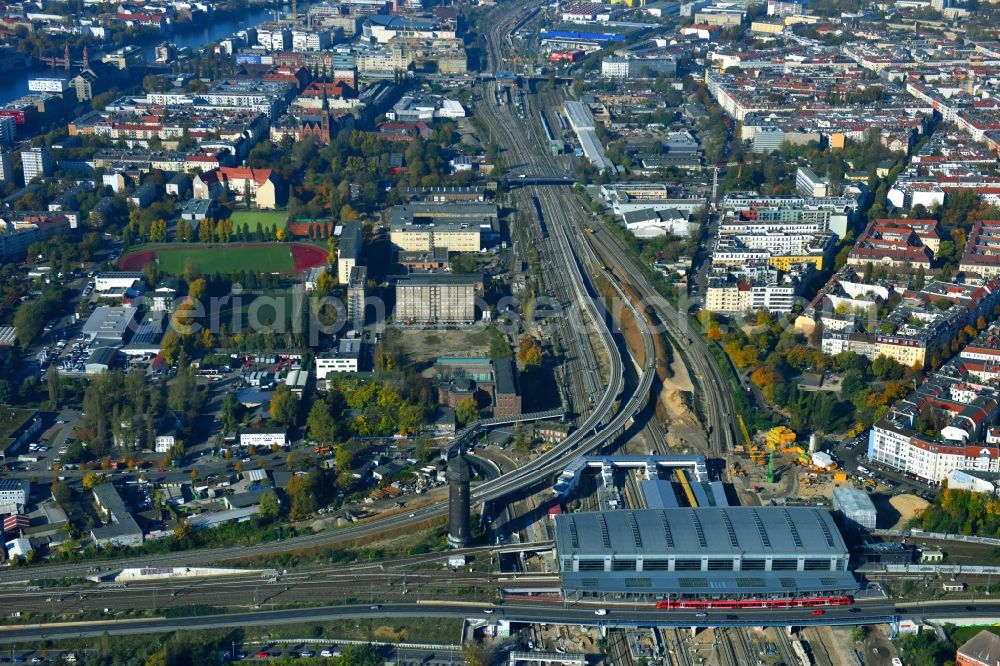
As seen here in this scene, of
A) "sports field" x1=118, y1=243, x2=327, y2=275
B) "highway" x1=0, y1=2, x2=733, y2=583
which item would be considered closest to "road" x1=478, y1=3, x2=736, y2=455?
"highway" x1=0, y1=2, x2=733, y2=583

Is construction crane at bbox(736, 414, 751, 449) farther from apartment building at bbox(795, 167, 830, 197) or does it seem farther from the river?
the river

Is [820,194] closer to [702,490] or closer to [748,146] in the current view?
[748,146]

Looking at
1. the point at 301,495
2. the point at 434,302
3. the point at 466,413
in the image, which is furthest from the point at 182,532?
the point at 434,302

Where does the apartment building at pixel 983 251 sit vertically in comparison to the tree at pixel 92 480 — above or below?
above

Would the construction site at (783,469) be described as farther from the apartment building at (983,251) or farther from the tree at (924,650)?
the apartment building at (983,251)

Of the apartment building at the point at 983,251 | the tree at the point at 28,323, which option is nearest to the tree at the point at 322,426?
the tree at the point at 28,323
